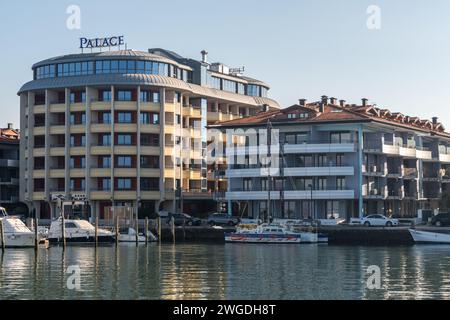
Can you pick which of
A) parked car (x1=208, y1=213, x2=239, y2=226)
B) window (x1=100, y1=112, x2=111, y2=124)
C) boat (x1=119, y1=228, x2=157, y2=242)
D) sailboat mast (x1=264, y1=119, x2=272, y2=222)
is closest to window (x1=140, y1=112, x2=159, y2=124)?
window (x1=100, y1=112, x2=111, y2=124)

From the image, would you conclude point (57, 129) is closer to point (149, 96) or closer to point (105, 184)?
point (105, 184)

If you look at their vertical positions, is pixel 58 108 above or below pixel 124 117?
above

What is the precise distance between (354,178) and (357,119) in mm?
8168

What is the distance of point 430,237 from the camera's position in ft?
353

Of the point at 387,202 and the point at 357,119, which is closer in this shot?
the point at 357,119

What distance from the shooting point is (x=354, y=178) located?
127062 millimetres

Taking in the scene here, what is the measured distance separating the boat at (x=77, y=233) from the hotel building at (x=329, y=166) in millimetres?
26759

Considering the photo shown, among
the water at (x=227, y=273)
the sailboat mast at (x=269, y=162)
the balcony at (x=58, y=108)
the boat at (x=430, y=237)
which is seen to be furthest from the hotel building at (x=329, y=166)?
the water at (x=227, y=273)

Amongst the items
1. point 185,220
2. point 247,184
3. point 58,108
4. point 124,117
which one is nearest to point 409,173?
point 247,184

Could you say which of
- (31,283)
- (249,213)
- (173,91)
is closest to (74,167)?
(173,91)

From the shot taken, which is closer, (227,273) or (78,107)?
(227,273)

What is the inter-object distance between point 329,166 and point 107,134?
115ft

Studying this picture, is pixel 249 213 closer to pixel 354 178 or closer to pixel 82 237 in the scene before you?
pixel 354 178

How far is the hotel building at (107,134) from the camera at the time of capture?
138875mm
